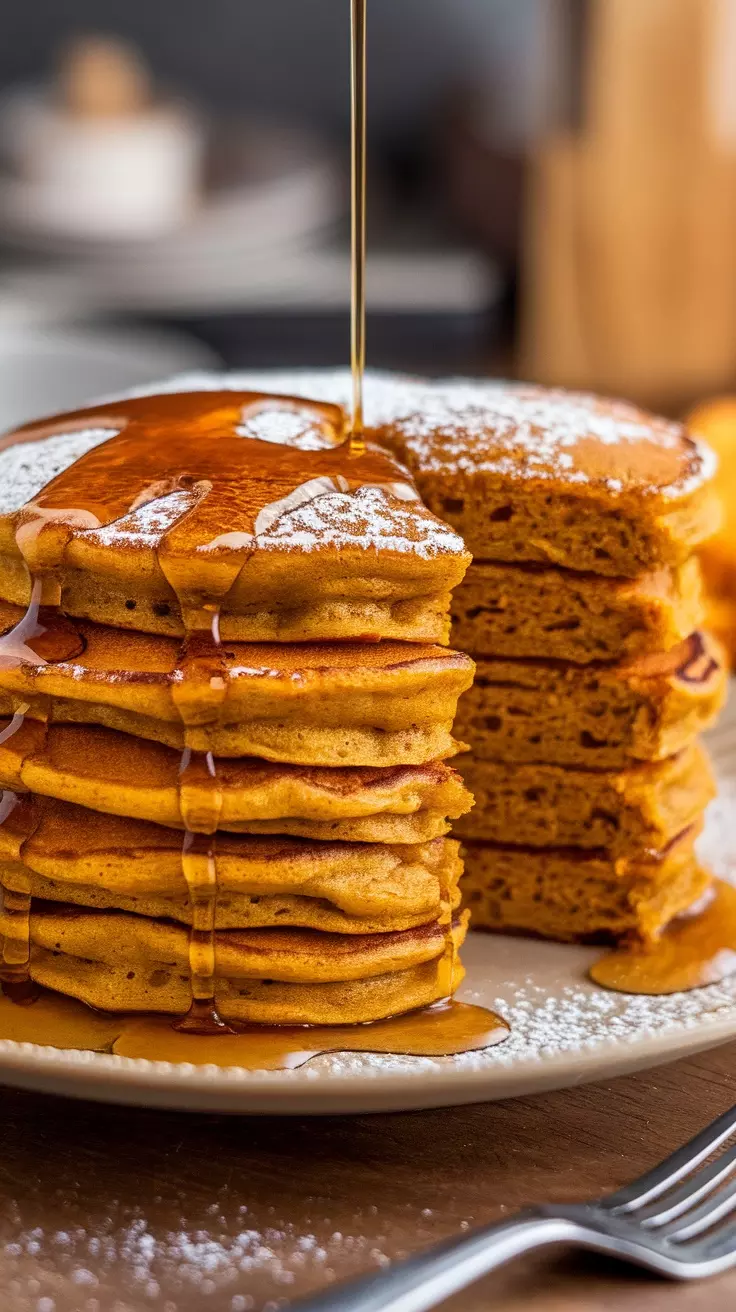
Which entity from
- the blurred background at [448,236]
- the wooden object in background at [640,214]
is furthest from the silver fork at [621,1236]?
the wooden object in background at [640,214]

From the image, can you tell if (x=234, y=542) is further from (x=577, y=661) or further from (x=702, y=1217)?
(x=702, y=1217)

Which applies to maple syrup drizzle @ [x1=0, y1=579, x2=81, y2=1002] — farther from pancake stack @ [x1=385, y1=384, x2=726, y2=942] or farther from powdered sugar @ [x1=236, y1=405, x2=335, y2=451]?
pancake stack @ [x1=385, y1=384, x2=726, y2=942]

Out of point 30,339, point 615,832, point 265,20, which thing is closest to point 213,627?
point 615,832

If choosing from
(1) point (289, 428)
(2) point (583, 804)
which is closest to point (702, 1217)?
(2) point (583, 804)

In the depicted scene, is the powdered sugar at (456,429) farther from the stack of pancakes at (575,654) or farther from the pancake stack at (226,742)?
the pancake stack at (226,742)

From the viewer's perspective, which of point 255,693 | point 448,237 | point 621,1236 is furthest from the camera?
point 448,237

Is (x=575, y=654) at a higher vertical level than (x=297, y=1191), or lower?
higher
